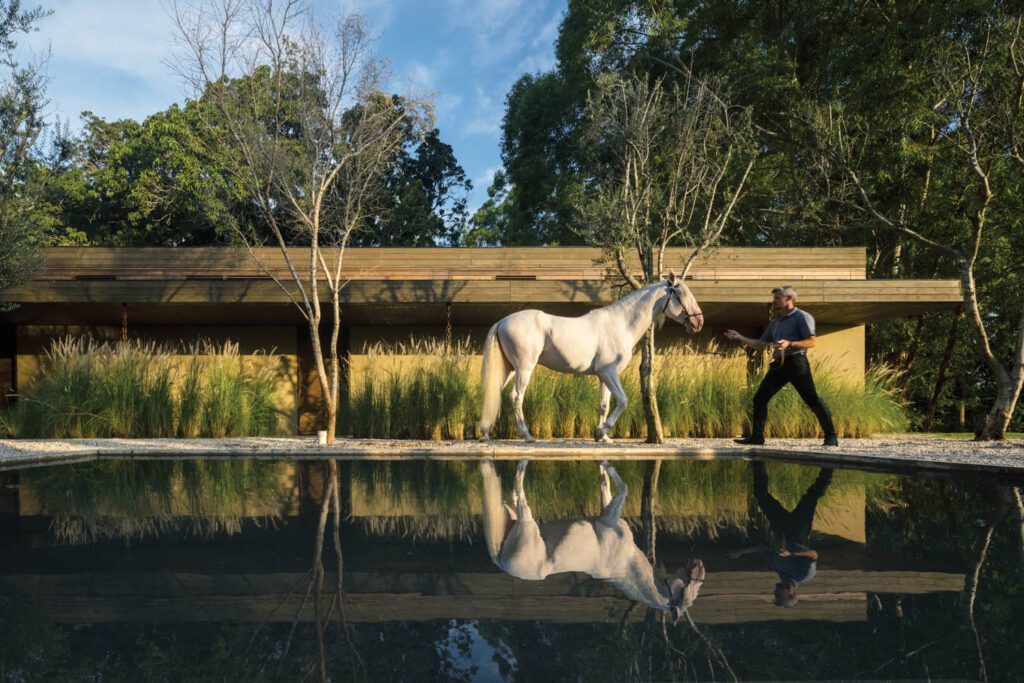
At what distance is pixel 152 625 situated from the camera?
6.30ft

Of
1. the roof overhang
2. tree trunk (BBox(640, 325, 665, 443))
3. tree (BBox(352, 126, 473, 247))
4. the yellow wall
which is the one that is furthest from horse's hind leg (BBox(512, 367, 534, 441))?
tree (BBox(352, 126, 473, 247))

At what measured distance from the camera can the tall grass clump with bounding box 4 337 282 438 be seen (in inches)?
368

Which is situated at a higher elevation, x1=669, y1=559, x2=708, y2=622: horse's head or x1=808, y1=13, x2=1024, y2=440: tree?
x1=808, y1=13, x2=1024, y2=440: tree

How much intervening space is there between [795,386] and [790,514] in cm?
426

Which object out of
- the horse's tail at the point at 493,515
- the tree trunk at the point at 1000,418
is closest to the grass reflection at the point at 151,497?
the horse's tail at the point at 493,515

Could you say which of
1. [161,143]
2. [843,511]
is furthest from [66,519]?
[161,143]

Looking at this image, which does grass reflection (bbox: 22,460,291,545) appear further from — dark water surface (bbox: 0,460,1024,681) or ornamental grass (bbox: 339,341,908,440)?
ornamental grass (bbox: 339,341,908,440)

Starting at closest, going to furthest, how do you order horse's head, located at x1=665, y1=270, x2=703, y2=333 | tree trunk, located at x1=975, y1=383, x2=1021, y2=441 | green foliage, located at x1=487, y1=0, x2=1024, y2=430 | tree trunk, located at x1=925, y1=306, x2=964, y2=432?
1. horse's head, located at x1=665, y1=270, x2=703, y2=333
2. tree trunk, located at x1=975, y1=383, x2=1021, y2=441
3. green foliage, located at x1=487, y1=0, x2=1024, y2=430
4. tree trunk, located at x1=925, y1=306, x2=964, y2=432

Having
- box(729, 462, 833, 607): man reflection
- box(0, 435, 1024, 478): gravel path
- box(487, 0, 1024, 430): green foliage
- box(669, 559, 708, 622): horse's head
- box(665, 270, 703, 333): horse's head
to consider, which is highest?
box(487, 0, 1024, 430): green foliage

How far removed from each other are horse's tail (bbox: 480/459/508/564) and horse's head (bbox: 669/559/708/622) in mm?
724

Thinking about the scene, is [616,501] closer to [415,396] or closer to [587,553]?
[587,553]

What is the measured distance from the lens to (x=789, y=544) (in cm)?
295

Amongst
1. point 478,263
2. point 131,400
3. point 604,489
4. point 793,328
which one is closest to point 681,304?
point 793,328

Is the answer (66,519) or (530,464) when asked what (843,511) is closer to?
(530,464)
